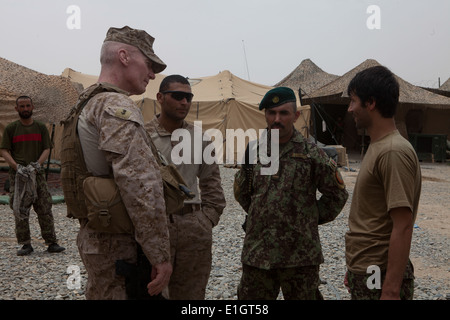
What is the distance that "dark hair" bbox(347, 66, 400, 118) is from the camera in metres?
1.85

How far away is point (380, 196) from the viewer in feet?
5.97

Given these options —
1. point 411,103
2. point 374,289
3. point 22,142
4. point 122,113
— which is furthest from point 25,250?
point 411,103

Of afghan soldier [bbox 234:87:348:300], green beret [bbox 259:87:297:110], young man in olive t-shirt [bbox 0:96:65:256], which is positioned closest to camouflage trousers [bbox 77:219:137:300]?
afghan soldier [bbox 234:87:348:300]

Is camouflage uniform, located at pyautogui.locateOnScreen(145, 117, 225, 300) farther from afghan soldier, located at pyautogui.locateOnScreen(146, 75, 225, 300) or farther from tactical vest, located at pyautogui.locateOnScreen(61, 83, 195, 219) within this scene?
tactical vest, located at pyautogui.locateOnScreen(61, 83, 195, 219)

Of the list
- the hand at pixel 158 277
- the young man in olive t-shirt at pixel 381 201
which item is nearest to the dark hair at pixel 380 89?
the young man in olive t-shirt at pixel 381 201

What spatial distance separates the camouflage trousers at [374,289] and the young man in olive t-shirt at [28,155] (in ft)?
13.4

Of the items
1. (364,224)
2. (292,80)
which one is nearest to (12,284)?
(364,224)

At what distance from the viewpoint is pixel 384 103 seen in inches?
73.4

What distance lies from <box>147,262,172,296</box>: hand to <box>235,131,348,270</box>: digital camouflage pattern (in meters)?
0.69

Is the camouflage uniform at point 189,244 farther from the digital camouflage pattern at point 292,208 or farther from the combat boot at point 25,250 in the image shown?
the combat boot at point 25,250

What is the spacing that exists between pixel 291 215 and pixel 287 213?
0.03 meters
